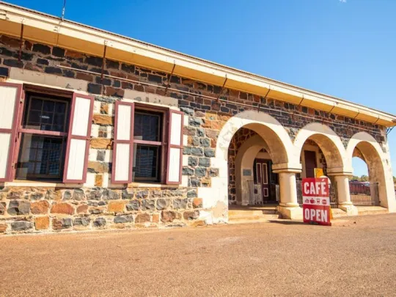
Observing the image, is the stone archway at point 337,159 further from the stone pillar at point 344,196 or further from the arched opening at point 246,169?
the arched opening at point 246,169

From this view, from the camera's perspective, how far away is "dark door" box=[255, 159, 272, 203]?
9.16 metres

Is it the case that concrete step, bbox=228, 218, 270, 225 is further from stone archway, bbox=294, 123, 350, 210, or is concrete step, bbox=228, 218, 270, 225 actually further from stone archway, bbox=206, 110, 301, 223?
stone archway, bbox=294, 123, 350, 210

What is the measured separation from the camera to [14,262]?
2.40 m

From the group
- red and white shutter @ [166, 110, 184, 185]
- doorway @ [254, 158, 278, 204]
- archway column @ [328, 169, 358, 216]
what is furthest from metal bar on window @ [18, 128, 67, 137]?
archway column @ [328, 169, 358, 216]

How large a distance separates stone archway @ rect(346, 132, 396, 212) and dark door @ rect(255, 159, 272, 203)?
3.23 meters

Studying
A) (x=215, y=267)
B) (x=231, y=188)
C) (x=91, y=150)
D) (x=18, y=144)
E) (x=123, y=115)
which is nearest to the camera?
(x=215, y=267)

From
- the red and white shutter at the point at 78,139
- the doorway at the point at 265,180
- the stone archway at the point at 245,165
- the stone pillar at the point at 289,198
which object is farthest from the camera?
the doorway at the point at 265,180

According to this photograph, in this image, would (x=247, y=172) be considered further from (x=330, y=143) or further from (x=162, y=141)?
(x=162, y=141)

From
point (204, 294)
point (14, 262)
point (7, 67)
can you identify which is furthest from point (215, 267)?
point (7, 67)

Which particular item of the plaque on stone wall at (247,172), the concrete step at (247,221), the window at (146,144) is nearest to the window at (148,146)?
the window at (146,144)

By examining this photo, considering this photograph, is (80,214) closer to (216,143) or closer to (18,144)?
(18,144)

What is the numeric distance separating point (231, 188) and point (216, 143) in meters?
3.16

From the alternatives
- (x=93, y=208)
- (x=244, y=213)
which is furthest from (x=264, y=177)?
(x=93, y=208)

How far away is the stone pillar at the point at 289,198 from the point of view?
6.07m
